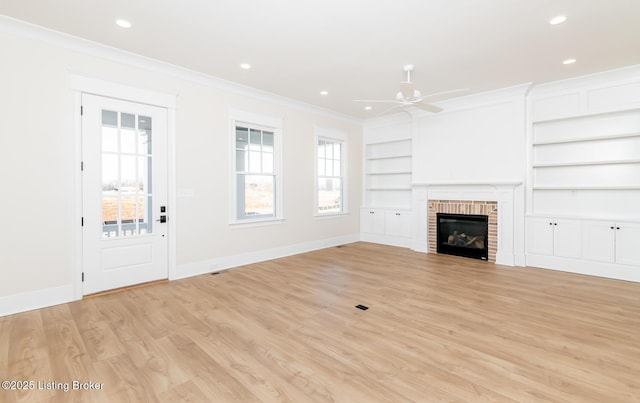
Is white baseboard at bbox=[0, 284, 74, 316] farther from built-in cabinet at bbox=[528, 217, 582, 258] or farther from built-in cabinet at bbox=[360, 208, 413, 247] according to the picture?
built-in cabinet at bbox=[528, 217, 582, 258]

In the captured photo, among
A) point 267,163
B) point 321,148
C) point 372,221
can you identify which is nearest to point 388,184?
point 372,221

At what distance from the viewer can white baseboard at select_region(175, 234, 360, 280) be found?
442 centimetres

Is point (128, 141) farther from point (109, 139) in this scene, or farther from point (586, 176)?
point (586, 176)

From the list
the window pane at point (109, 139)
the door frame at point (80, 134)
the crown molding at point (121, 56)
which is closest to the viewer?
the crown molding at point (121, 56)

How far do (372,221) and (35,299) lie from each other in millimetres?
5947

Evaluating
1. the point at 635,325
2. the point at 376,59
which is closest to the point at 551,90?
the point at 376,59

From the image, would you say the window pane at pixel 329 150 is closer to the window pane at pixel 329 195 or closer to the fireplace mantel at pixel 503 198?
the window pane at pixel 329 195

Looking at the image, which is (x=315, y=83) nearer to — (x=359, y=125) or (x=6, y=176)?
(x=359, y=125)

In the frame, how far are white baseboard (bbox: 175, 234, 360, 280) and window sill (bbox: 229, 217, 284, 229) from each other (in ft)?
1.57

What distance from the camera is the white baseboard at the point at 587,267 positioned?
4.22 m

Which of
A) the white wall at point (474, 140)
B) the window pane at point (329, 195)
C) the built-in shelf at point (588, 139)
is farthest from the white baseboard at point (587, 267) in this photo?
the window pane at point (329, 195)

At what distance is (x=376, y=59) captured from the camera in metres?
3.92

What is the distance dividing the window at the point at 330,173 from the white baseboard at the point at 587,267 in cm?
384

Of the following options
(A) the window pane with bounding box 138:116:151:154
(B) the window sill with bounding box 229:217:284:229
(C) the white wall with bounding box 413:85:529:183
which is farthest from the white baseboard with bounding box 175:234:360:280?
(C) the white wall with bounding box 413:85:529:183
